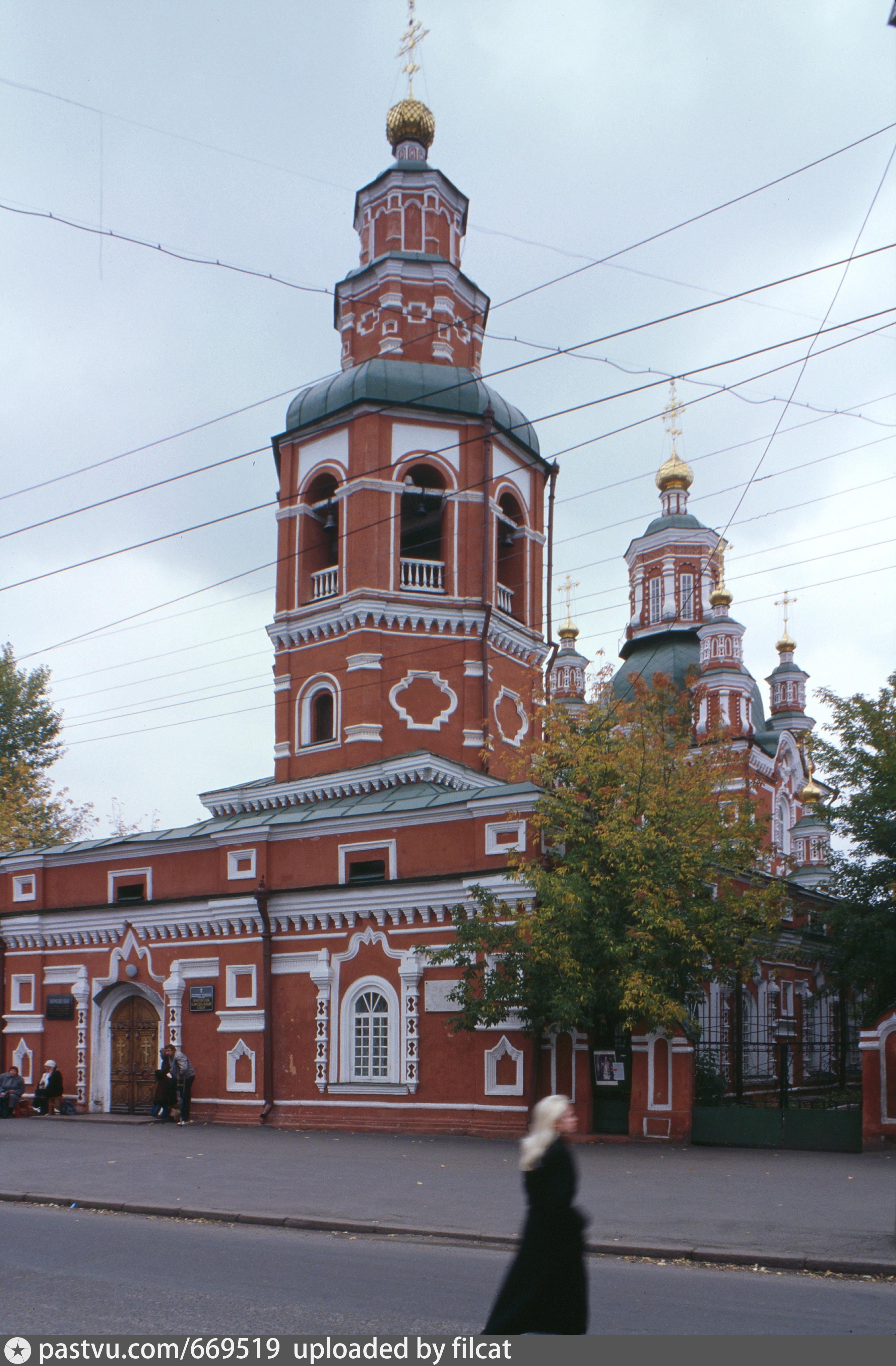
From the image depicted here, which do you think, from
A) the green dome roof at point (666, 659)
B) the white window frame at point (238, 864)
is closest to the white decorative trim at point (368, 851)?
the white window frame at point (238, 864)

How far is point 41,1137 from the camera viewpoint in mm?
19969

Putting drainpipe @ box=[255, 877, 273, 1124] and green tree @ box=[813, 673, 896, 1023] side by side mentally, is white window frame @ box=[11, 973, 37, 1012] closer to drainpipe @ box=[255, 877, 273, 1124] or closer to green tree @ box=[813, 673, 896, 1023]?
drainpipe @ box=[255, 877, 273, 1124]

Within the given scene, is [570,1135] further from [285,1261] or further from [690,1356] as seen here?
[690,1356]

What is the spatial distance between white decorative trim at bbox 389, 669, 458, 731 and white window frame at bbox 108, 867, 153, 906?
5967mm

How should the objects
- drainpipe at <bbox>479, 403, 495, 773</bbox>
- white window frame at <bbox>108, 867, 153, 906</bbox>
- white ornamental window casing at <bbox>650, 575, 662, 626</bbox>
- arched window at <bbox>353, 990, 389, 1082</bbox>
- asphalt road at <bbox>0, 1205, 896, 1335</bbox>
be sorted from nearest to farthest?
asphalt road at <bbox>0, 1205, 896, 1335</bbox> < arched window at <bbox>353, 990, 389, 1082</bbox> < white window frame at <bbox>108, 867, 153, 906</bbox> < drainpipe at <bbox>479, 403, 495, 773</bbox> < white ornamental window casing at <bbox>650, 575, 662, 626</bbox>

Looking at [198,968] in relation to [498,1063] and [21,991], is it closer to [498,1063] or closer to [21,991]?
[21,991]

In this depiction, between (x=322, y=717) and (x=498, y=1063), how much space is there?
9.71 m

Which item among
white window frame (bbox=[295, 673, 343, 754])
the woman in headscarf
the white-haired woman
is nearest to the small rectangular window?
white window frame (bbox=[295, 673, 343, 754])

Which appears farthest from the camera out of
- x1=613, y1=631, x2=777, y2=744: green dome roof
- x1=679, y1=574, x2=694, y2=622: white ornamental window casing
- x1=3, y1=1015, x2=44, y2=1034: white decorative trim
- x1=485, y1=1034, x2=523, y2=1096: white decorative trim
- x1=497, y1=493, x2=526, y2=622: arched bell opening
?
x1=679, y1=574, x2=694, y2=622: white ornamental window casing

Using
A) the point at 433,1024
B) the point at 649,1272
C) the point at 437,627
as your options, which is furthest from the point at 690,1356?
the point at 437,627

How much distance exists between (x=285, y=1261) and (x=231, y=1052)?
45.2 ft

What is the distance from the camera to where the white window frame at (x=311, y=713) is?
25875 mm

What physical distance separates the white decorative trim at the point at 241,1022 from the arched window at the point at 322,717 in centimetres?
622

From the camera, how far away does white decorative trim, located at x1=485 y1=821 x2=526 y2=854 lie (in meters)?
19.7
